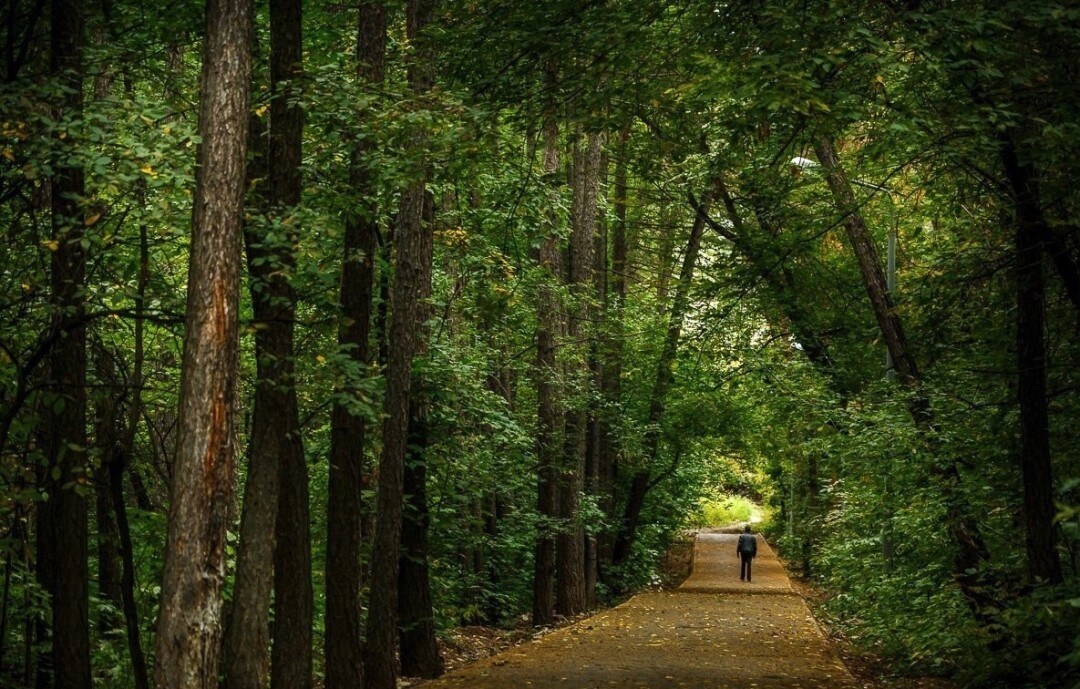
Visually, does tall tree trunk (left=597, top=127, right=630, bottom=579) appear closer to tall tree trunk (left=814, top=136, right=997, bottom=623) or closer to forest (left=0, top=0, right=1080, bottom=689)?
forest (left=0, top=0, right=1080, bottom=689)

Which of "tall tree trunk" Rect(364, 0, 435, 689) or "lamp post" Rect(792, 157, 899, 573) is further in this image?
"lamp post" Rect(792, 157, 899, 573)

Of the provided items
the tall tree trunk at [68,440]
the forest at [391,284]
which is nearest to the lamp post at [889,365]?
the forest at [391,284]

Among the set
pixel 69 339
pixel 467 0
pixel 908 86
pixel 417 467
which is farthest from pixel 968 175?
pixel 69 339

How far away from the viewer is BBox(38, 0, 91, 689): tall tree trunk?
10.2 metres

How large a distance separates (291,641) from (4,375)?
3.57 meters

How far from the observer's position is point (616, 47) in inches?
412

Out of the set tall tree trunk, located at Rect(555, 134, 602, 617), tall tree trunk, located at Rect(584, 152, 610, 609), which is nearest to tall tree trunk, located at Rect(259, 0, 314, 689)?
tall tree trunk, located at Rect(555, 134, 602, 617)

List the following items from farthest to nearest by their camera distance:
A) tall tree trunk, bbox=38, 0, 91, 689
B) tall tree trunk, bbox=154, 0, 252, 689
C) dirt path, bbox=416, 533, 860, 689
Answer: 1. dirt path, bbox=416, 533, 860, 689
2. tall tree trunk, bbox=38, 0, 91, 689
3. tall tree trunk, bbox=154, 0, 252, 689

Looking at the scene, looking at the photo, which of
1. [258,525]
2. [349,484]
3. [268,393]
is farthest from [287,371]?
[349,484]

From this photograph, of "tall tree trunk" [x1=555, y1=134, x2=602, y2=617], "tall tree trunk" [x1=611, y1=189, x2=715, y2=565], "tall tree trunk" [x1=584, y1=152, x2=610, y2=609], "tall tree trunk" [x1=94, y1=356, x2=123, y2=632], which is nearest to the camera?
"tall tree trunk" [x1=94, y1=356, x2=123, y2=632]

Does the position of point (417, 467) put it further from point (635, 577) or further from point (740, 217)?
point (635, 577)

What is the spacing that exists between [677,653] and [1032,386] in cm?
825

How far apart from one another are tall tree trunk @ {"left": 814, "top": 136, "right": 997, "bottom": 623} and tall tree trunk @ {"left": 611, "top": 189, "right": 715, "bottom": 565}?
743cm

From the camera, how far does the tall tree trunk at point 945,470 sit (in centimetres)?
1302
